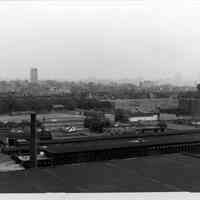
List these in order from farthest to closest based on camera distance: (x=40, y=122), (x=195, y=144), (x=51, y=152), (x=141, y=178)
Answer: (x=40, y=122), (x=195, y=144), (x=51, y=152), (x=141, y=178)

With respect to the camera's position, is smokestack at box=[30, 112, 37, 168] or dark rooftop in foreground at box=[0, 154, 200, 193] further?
smokestack at box=[30, 112, 37, 168]

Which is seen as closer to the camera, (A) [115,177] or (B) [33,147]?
(A) [115,177]

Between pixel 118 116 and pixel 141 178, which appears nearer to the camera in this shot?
pixel 141 178

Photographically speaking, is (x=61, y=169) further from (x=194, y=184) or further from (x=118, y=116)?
(x=118, y=116)

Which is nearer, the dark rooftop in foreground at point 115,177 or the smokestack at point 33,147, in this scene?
the dark rooftop in foreground at point 115,177

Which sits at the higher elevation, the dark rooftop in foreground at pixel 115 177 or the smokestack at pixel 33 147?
the dark rooftop in foreground at pixel 115 177

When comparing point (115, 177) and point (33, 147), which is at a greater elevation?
point (115, 177)
